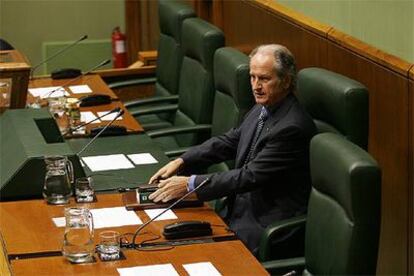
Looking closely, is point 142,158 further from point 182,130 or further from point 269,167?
point 269,167

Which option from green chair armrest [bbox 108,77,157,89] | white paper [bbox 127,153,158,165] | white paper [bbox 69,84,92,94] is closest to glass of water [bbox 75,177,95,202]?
white paper [bbox 127,153,158,165]

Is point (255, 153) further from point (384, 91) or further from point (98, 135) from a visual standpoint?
point (98, 135)

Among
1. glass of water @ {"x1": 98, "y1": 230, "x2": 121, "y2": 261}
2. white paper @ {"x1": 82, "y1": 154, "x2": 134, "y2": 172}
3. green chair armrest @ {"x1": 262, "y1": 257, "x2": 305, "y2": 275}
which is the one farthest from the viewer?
white paper @ {"x1": 82, "y1": 154, "x2": 134, "y2": 172}

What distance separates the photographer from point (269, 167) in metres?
4.06

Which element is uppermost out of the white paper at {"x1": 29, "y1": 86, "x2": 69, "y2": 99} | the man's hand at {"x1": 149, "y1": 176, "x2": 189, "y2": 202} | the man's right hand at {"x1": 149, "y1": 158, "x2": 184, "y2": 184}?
the man's hand at {"x1": 149, "y1": 176, "x2": 189, "y2": 202}

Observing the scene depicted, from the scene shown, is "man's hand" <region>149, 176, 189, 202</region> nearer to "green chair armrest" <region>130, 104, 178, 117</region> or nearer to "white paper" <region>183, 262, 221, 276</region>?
"white paper" <region>183, 262, 221, 276</region>

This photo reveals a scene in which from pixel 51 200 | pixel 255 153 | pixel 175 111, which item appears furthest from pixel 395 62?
pixel 175 111

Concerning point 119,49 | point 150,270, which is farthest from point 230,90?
point 119,49

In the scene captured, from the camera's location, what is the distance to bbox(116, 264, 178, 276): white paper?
3.36 meters

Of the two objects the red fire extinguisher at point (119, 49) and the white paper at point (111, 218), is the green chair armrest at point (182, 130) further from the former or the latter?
the red fire extinguisher at point (119, 49)

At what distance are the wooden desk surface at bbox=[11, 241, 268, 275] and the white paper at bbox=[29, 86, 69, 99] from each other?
237cm

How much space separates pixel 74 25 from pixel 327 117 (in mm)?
4980

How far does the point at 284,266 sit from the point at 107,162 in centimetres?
123

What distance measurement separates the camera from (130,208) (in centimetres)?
401
